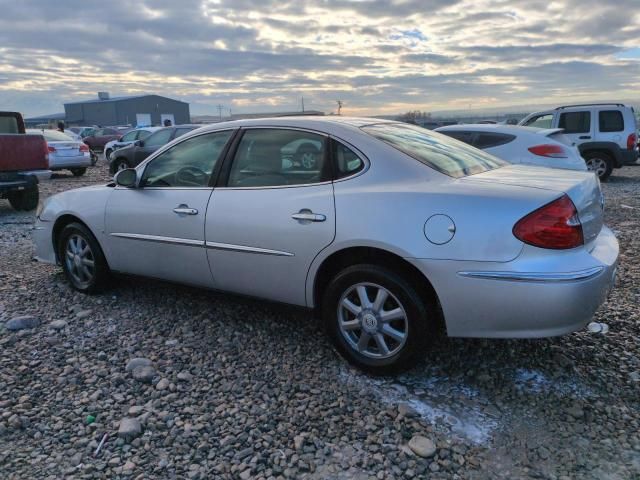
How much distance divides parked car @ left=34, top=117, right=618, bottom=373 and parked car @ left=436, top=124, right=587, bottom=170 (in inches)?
180

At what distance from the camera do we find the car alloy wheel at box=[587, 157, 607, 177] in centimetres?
1269

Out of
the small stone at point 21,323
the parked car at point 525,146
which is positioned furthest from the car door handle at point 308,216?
the parked car at point 525,146

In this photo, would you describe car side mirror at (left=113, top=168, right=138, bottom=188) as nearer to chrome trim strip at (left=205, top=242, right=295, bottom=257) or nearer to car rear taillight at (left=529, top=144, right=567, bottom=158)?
chrome trim strip at (left=205, top=242, right=295, bottom=257)

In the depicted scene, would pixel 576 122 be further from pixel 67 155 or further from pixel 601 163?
pixel 67 155

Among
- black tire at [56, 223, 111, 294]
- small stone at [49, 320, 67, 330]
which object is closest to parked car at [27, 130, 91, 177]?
black tire at [56, 223, 111, 294]

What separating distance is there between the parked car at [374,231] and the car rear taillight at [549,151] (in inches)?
183

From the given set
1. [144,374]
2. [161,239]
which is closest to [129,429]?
[144,374]

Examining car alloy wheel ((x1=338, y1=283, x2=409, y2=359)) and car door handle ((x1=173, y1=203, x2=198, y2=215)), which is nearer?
car alloy wheel ((x1=338, y1=283, x2=409, y2=359))

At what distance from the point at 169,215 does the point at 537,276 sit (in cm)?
260

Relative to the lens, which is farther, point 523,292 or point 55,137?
point 55,137

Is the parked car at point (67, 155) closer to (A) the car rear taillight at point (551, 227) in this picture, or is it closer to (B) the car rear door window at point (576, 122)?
(B) the car rear door window at point (576, 122)

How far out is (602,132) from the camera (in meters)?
12.6

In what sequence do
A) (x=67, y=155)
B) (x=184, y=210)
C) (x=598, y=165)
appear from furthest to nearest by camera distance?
1. (x=67, y=155)
2. (x=598, y=165)
3. (x=184, y=210)

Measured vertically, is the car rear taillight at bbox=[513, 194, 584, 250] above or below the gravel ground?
above
